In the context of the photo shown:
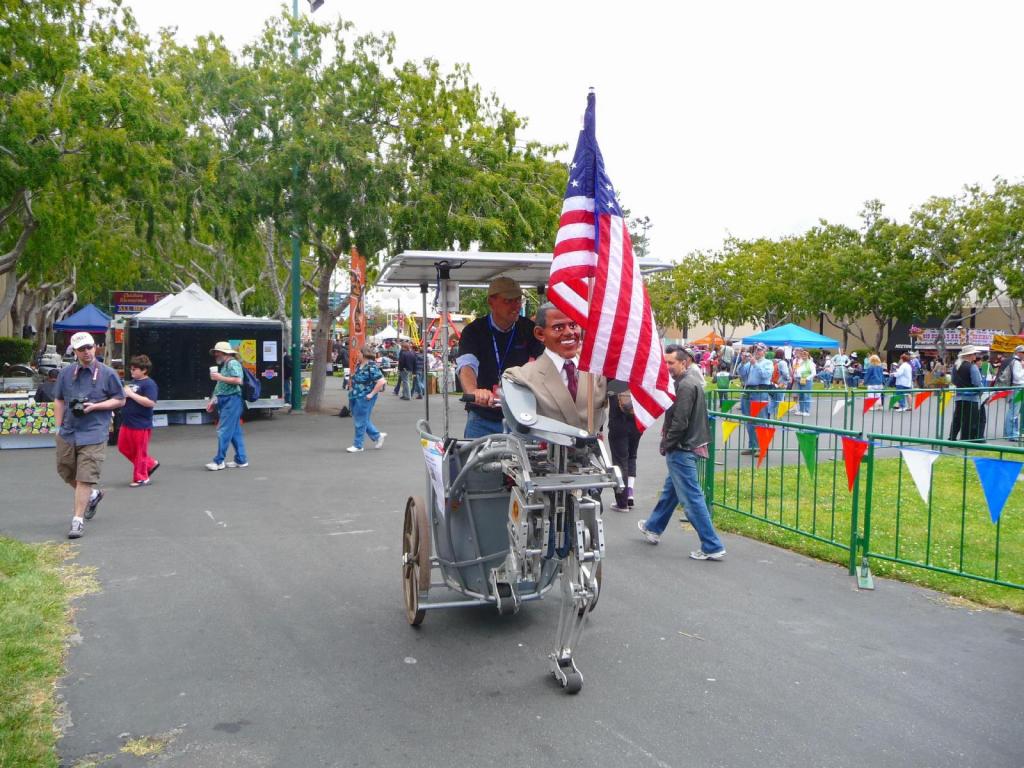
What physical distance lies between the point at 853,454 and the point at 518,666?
10.9ft

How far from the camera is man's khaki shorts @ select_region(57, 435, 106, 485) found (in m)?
7.49

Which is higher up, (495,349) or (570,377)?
(495,349)

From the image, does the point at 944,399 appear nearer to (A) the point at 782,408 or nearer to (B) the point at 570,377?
(A) the point at 782,408

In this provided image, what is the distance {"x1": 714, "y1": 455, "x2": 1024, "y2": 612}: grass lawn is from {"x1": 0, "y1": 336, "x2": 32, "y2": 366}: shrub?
27.3 metres

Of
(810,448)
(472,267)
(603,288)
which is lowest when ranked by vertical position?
(810,448)

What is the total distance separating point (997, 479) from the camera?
5453mm

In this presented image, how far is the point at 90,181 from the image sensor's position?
1543 cm

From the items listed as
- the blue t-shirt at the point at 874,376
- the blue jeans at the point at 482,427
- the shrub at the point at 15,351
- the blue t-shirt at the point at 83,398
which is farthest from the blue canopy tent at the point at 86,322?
the blue jeans at the point at 482,427

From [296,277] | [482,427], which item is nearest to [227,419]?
[482,427]

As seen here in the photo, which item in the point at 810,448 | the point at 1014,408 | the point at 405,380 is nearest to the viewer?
the point at 810,448

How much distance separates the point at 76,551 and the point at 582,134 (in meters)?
5.62

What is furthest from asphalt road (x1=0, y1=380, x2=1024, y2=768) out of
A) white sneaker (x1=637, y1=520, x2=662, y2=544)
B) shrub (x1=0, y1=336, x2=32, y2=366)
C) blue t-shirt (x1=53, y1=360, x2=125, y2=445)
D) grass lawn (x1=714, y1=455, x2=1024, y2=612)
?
shrub (x1=0, y1=336, x2=32, y2=366)

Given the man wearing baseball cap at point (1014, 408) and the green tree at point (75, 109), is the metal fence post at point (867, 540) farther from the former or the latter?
the green tree at point (75, 109)

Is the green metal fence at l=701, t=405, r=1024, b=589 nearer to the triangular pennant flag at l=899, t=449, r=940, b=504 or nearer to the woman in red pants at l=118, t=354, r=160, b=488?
the triangular pennant flag at l=899, t=449, r=940, b=504
